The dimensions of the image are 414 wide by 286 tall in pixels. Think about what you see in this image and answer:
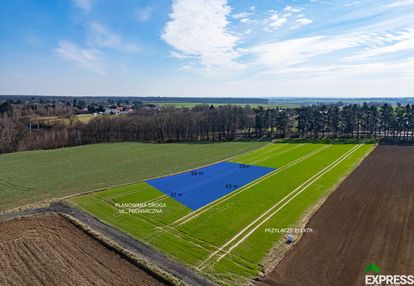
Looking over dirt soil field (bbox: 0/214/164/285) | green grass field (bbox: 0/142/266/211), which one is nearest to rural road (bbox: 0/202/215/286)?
dirt soil field (bbox: 0/214/164/285)

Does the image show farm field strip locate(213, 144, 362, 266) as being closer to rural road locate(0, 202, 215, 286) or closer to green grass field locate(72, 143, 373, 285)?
green grass field locate(72, 143, 373, 285)

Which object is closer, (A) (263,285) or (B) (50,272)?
(A) (263,285)

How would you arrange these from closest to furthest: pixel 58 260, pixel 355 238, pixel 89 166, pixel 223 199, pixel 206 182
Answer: pixel 58 260
pixel 355 238
pixel 223 199
pixel 206 182
pixel 89 166

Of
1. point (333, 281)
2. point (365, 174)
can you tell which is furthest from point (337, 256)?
point (365, 174)

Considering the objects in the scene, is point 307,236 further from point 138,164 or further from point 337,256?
point 138,164

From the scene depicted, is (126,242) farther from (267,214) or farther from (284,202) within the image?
(284,202)

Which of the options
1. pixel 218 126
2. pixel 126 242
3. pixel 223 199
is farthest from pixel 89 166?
pixel 218 126
